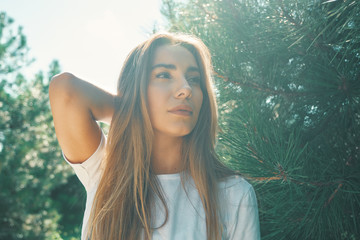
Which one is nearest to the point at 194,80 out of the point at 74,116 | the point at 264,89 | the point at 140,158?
the point at 264,89

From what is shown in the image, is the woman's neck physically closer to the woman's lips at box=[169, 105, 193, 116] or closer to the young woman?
the young woman

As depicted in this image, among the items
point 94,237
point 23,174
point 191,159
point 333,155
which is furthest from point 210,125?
point 23,174

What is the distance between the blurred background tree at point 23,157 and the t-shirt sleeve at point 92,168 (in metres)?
4.67

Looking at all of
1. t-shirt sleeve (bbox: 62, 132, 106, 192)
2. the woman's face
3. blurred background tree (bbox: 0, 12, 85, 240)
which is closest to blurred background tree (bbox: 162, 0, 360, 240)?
the woman's face

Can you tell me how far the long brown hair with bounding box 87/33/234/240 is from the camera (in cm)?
109

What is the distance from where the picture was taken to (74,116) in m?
Result: 1.07

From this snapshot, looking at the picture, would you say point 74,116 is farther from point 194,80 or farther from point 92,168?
point 194,80

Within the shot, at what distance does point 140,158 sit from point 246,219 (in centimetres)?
44

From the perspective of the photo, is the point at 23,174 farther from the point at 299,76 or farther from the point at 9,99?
the point at 299,76

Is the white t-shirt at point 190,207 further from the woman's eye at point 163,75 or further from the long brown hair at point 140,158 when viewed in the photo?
the woman's eye at point 163,75

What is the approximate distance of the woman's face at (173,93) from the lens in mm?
1170

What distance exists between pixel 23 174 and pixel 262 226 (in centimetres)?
571

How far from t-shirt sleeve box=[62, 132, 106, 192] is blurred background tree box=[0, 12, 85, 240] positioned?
15.3 feet

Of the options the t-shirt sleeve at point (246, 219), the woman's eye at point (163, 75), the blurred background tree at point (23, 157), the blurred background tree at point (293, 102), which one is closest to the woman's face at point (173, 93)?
the woman's eye at point (163, 75)
